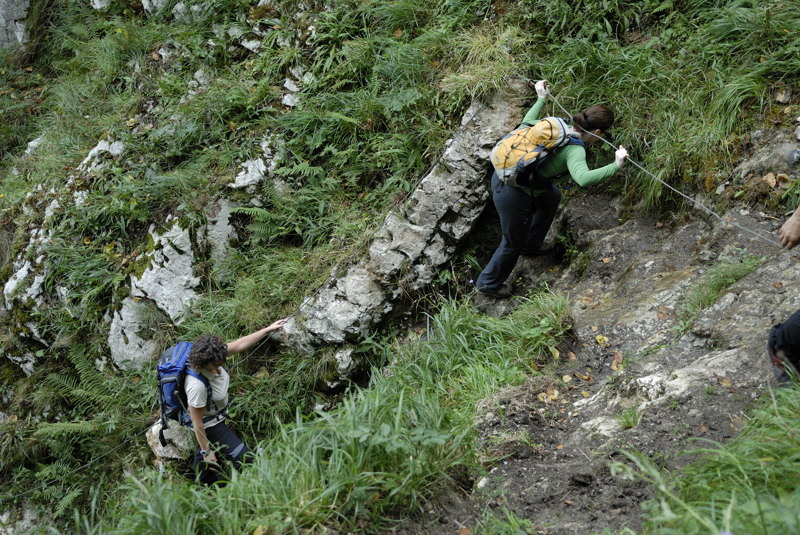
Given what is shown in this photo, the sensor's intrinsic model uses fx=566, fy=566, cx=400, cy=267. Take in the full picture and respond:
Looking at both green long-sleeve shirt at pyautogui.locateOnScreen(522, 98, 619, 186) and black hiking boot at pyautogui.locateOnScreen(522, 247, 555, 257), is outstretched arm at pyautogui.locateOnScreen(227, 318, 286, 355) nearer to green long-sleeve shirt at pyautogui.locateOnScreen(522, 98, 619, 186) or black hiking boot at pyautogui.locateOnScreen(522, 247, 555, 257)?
black hiking boot at pyautogui.locateOnScreen(522, 247, 555, 257)

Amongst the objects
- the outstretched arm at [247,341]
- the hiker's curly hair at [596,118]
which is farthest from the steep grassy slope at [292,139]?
the hiker's curly hair at [596,118]

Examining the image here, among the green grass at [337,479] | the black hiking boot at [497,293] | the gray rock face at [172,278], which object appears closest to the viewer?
the green grass at [337,479]

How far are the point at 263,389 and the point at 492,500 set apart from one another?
376 cm

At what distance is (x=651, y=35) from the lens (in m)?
6.60

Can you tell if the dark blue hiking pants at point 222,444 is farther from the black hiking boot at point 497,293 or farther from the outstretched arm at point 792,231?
the outstretched arm at point 792,231

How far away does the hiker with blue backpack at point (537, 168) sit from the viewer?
5230 millimetres

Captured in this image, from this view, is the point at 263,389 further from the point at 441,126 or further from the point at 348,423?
the point at 441,126

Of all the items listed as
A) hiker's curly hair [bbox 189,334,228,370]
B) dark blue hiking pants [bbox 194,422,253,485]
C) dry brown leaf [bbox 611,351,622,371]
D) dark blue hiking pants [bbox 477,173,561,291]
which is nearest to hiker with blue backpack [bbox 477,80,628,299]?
dark blue hiking pants [bbox 477,173,561,291]

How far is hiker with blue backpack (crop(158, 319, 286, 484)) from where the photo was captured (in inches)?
201

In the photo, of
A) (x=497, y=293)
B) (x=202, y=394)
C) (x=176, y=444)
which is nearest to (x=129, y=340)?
(x=176, y=444)

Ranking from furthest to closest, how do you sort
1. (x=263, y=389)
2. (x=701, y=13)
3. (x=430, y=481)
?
1. (x=263, y=389)
2. (x=701, y=13)
3. (x=430, y=481)

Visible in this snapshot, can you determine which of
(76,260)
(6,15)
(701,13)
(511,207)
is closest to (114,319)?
(76,260)

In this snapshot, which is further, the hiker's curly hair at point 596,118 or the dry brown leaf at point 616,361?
the hiker's curly hair at point 596,118

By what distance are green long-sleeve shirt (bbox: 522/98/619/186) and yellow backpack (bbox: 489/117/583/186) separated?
91 millimetres
